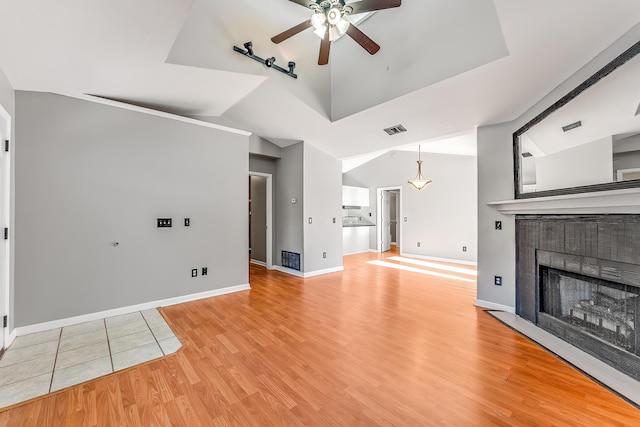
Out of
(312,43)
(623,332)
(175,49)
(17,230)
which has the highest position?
(312,43)

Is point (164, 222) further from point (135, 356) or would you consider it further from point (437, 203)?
point (437, 203)

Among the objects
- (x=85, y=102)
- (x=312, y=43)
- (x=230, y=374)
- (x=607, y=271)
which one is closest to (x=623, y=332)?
(x=607, y=271)

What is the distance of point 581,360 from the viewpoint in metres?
2.19

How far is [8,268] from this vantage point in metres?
2.44

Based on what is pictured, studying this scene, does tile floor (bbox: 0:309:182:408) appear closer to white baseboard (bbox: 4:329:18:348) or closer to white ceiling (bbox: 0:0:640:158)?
white baseboard (bbox: 4:329:18:348)

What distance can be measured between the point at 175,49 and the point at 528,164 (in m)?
4.03

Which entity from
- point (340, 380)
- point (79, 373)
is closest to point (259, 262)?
point (79, 373)

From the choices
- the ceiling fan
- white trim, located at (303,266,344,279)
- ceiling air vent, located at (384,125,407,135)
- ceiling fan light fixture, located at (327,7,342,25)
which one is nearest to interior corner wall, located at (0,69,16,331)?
the ceiling fan

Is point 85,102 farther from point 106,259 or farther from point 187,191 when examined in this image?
point 106,259

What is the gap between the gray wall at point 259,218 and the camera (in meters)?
6.01

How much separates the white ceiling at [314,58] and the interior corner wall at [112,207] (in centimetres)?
40

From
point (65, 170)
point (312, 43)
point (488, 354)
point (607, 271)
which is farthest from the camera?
point (312, 43)

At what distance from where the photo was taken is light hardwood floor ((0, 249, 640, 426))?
62.5 inches

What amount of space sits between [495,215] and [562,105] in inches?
57.1
